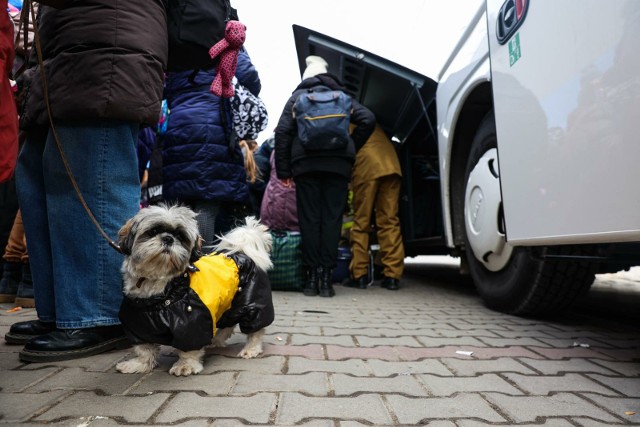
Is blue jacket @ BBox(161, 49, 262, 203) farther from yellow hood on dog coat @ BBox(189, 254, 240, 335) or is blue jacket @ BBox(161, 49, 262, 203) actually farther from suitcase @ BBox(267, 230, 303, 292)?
yellow hood on dog coat @ BBox(189, 254, 240, 335)

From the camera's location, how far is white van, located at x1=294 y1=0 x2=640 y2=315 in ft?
5.36

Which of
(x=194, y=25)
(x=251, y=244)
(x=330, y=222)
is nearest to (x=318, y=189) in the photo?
(x=330, y=222)

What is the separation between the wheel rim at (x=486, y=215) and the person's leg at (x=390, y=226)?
170 cm

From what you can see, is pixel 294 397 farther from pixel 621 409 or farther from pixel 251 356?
pixel 621 409

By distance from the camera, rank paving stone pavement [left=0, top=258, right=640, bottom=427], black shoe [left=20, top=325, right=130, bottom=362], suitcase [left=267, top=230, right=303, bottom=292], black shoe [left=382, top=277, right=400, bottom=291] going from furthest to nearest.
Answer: black shoe [left=382, top=277, right=400, bottom=291]
suitcase [left=267, top=230, right=303, bottom=292]
black shoe [left=20, top=325, right=130, bottom=362]
paving stone pavement [left=0, top=258, right=640, bottom=427]

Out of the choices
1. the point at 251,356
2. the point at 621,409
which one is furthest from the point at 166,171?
the point at 621,409

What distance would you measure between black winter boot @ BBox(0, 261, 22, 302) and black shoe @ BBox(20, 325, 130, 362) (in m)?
1.96

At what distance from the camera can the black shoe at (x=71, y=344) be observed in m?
2.01

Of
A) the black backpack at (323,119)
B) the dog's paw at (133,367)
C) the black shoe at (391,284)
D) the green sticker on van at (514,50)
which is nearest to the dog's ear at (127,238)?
the dog's paw at (133,367)

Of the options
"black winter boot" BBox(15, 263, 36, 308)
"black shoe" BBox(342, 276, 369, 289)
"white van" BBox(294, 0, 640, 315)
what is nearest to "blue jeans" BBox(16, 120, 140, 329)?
"black winter boot" BBox(15, 263, 36, 308)

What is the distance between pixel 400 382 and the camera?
187 centimetres

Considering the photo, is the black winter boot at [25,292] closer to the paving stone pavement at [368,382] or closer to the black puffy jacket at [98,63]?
the paving stone pavement at [368,382]

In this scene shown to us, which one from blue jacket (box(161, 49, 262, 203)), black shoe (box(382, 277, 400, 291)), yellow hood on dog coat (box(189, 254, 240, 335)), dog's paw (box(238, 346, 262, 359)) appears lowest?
black shoe (box(382, 277, 400, 291))

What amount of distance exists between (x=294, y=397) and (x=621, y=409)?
118 cm
